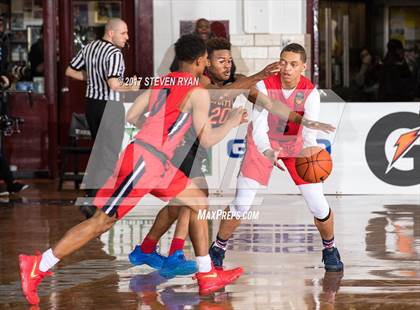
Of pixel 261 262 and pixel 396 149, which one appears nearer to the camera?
pixel 261 262

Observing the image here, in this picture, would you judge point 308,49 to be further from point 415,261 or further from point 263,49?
point 415,261

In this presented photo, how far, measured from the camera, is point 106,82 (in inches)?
506

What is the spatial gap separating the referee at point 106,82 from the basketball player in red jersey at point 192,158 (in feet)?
9.17

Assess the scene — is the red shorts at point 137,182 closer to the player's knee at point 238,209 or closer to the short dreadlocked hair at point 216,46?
the player's knee at point 238,209

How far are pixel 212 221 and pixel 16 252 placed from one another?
2.71m

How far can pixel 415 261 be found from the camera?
9805 mm

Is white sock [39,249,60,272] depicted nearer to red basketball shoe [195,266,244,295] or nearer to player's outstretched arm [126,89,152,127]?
red basketball shoe [195,266,244,295]

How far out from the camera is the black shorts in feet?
28.7

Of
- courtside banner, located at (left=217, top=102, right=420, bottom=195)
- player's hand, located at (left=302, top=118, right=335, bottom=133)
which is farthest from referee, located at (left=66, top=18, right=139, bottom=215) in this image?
player's hand, located at (left=302, top=118, right=335, bottom=133)

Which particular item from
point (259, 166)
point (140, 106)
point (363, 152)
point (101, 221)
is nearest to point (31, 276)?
point (101, 221)

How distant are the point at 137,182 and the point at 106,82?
4644 millimetres

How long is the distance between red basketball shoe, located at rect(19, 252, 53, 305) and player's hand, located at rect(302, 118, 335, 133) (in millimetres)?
2324

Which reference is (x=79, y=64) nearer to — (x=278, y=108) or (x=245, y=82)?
(x=245, y=82)

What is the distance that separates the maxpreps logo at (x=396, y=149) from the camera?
14.5m
